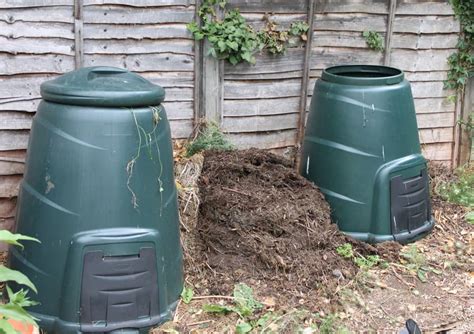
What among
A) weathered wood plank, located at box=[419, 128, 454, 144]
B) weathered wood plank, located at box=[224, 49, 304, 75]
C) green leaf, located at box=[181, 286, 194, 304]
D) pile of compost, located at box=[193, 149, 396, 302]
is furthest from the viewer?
weathered wood plank, located at box=[419, 128, 454, 144]

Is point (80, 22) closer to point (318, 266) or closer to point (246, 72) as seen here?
point (246, 72)

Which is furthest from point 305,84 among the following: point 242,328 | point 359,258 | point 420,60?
point 242,328

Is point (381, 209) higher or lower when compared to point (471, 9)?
lower

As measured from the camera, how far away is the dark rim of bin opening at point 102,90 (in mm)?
2697

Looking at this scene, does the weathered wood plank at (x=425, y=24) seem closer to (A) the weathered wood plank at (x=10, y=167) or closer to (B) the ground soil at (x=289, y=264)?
(B) the ground soil at (x=289, y=264)

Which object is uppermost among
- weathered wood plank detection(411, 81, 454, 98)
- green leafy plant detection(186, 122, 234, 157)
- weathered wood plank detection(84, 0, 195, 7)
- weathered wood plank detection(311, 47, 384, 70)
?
weathered wood plank detection(84, 0, 195, 7)

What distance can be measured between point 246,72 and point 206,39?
406 millimetres

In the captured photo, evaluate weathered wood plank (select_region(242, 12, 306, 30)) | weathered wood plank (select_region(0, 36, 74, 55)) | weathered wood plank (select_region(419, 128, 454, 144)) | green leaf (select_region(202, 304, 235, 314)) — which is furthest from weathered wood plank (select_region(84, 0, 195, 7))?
weathered wood plank (select_region(419, 128, 454, 144))

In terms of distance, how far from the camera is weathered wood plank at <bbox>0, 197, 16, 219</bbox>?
12.1 ft

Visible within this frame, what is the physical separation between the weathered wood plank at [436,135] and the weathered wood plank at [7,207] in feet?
10.6

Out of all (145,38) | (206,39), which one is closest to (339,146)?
(206,39)

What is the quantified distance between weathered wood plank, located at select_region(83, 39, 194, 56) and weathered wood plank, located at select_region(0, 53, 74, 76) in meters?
0.15

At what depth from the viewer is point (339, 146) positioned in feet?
12.5

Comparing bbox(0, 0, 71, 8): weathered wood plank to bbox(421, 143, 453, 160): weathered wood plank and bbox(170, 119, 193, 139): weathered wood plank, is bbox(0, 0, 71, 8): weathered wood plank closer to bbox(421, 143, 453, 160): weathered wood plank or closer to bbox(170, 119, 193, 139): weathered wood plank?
bbox(170, 119, 193, 139): weathered wood plank
